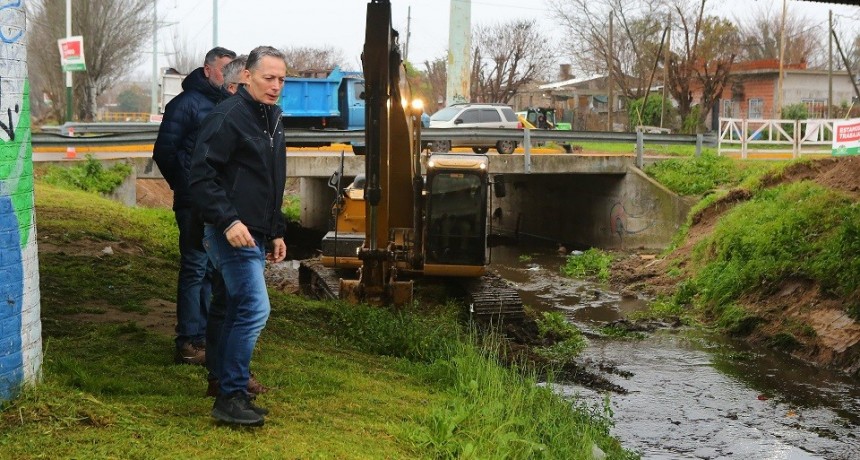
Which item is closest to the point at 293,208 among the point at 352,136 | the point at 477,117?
the point at 477,117

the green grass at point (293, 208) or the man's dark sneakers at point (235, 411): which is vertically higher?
the man's dark sneakers at point (235, 411)

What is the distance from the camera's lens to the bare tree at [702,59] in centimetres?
4669

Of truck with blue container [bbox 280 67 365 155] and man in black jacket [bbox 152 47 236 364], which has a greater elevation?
truck with blue container [bbox 280 67 365 155]

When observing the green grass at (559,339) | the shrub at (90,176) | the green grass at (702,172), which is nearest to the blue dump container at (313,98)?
the shrub at (90,176)

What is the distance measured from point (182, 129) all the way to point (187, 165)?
243mm

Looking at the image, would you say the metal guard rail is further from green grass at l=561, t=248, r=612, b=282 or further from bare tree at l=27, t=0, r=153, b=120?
bare tree at l=27, t=0, r=153, b=120

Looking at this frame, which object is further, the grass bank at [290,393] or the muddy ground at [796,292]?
the muddy ground at [796,292]

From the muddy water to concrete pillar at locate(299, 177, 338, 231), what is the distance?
18.4 m

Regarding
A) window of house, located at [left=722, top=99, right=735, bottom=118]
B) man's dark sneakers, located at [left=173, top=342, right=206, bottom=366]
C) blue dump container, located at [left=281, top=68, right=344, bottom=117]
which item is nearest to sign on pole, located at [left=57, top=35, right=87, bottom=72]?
blue dump container, located at [left=281, top=68, right=344, bottom=117]

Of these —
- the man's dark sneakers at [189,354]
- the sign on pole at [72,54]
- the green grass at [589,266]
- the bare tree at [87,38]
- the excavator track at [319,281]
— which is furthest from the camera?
the bare tree at [87,38]

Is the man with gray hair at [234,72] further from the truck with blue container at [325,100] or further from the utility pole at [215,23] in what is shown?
the utility pole at [215,23]

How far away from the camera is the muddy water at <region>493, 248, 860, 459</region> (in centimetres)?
930

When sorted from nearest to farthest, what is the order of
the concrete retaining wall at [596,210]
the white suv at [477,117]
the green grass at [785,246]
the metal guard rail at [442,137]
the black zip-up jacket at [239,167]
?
the black zip-up jacket at [239,167] < the green grass at [785,246] < the metal guard rail at [442,137] < the concrete retaining wall at [596,210] < the white suv at [477,117]

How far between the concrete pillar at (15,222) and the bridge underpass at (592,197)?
52.7 feet
